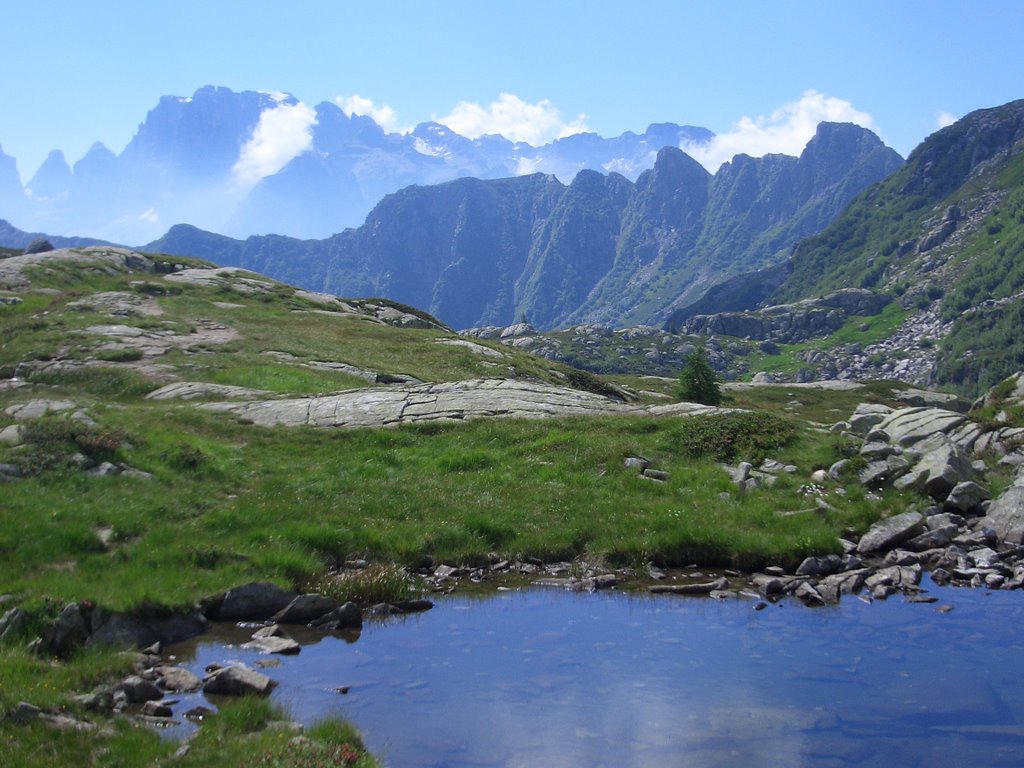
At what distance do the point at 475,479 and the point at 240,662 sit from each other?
14601mm

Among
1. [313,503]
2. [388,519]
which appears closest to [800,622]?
[388,519]

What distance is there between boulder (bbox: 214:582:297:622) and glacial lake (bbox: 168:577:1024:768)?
0.69m

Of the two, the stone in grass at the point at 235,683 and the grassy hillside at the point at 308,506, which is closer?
the stone in grass at the point at 235,683

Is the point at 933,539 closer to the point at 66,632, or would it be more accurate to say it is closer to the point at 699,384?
the point at 66,632

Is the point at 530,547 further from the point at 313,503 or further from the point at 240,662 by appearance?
the point at 240,662

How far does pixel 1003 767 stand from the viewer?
534 inches

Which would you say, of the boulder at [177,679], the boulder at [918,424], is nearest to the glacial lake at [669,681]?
the boulder at [177,679]

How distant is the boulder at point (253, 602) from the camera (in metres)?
20.5

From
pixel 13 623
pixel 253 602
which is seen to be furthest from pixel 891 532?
pixel 13 623

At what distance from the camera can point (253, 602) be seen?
20.8 m

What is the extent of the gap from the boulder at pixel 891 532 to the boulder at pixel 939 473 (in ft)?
8.73

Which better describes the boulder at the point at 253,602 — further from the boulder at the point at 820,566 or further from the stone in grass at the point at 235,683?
the boulder at the point at 820,566

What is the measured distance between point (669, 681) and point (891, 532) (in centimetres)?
1229

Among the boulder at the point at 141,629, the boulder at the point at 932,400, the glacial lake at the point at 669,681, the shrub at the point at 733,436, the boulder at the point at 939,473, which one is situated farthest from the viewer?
the boulder at the point at 932,400
